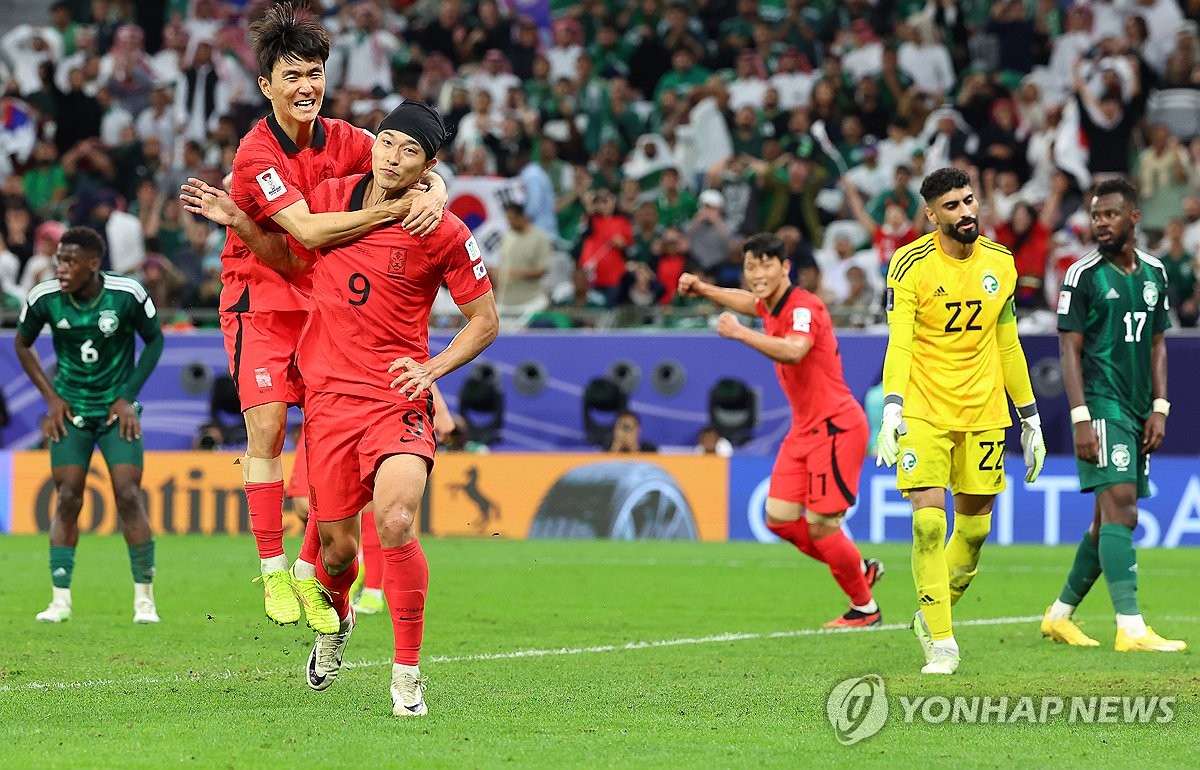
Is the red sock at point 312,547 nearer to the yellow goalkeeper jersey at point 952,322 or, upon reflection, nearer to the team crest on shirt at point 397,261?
the team crest on shirt at point 397,261

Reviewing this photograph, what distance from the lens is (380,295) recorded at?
7.44 metres

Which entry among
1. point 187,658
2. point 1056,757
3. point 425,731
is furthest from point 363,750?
point 187,658

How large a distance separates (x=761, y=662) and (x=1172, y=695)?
2210 mm

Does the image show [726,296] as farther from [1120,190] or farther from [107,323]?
[107,323]

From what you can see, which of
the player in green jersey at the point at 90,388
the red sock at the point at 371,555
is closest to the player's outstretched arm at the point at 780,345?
the red sock at the point at 371,555

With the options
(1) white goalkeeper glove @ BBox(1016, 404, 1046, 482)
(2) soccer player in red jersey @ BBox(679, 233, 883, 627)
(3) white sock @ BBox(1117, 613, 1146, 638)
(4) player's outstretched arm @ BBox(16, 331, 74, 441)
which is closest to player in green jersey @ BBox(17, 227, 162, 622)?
(4) player's outstretched arm @ BBox(16, 331, 74, 441)

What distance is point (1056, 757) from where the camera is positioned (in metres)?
6.51

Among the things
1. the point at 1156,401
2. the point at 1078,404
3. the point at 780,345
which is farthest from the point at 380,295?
the point at 1156,401

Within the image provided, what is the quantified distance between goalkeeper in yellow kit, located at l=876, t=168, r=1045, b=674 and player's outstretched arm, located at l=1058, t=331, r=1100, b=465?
28.0 inches

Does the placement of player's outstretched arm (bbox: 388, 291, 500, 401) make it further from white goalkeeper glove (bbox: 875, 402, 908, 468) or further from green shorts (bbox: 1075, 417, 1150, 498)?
green shorts (bbox: 1075, 417, 1150, 498)

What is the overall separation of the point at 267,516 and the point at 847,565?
168 inches

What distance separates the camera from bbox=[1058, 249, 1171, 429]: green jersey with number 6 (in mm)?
10211

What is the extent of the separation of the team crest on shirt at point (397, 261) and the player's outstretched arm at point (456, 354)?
321 millimetres

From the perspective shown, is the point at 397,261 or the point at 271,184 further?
the point at 271,184
